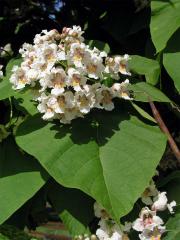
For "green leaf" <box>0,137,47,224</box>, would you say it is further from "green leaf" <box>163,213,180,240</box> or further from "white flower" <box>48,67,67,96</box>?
"green leaf" <box>163,213,180,240</box>

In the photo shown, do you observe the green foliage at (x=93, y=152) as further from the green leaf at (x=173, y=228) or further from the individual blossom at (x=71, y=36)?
the individual blossom at (x=71, y=36)

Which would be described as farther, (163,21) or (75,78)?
(163,21)

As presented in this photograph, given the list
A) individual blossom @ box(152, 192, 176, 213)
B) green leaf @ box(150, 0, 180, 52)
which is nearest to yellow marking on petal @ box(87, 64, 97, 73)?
green leaf @ box(150, 0, 180, 52)

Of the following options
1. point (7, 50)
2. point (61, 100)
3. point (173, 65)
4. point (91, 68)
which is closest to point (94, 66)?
point (91, 68)

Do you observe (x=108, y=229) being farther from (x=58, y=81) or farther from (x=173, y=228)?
(x=58, y=81)

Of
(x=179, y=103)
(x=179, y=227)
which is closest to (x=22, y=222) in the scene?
(x=179, y=227)

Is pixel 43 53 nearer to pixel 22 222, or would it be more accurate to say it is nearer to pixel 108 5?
pixel 22 222
